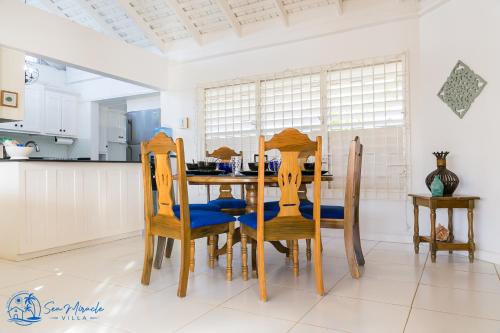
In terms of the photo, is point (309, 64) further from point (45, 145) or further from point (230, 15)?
point (45, 145)

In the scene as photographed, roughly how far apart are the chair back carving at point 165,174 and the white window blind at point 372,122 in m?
2.48

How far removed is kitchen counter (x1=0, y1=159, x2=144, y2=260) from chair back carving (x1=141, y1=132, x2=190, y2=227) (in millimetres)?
1486

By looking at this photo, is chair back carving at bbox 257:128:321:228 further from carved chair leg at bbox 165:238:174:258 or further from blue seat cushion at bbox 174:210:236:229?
carved chair leg at bbox 165:238:174:258

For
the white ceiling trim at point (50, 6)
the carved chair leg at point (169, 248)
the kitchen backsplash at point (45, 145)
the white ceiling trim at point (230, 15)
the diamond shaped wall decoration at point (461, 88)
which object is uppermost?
the white ceiling trim at point (50, 6)

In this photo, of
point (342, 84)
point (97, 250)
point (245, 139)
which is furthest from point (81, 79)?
point (342, 84)

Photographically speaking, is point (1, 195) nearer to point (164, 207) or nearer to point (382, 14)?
point (164, 207)

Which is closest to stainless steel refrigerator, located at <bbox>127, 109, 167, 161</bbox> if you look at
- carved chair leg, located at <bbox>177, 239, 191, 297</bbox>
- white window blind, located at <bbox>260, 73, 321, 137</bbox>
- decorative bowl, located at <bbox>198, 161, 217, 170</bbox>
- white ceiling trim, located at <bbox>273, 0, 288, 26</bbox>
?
white window blind, located at <bbox>260, 73, 321, 137</bbox>

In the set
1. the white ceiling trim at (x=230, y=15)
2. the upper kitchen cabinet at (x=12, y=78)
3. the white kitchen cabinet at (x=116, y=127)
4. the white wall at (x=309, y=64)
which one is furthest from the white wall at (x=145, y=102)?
the upper kitchen cabinet at (x=12, y=78)

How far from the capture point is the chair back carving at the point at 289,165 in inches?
83.2

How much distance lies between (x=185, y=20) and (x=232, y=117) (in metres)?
1.52

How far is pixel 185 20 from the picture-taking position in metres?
4.90

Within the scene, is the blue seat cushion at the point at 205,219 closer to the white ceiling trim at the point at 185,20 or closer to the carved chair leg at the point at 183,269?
the carved chair leg at the point at 183,269

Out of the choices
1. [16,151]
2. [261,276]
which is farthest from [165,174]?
[16,151]

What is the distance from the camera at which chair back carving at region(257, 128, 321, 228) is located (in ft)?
6.93
